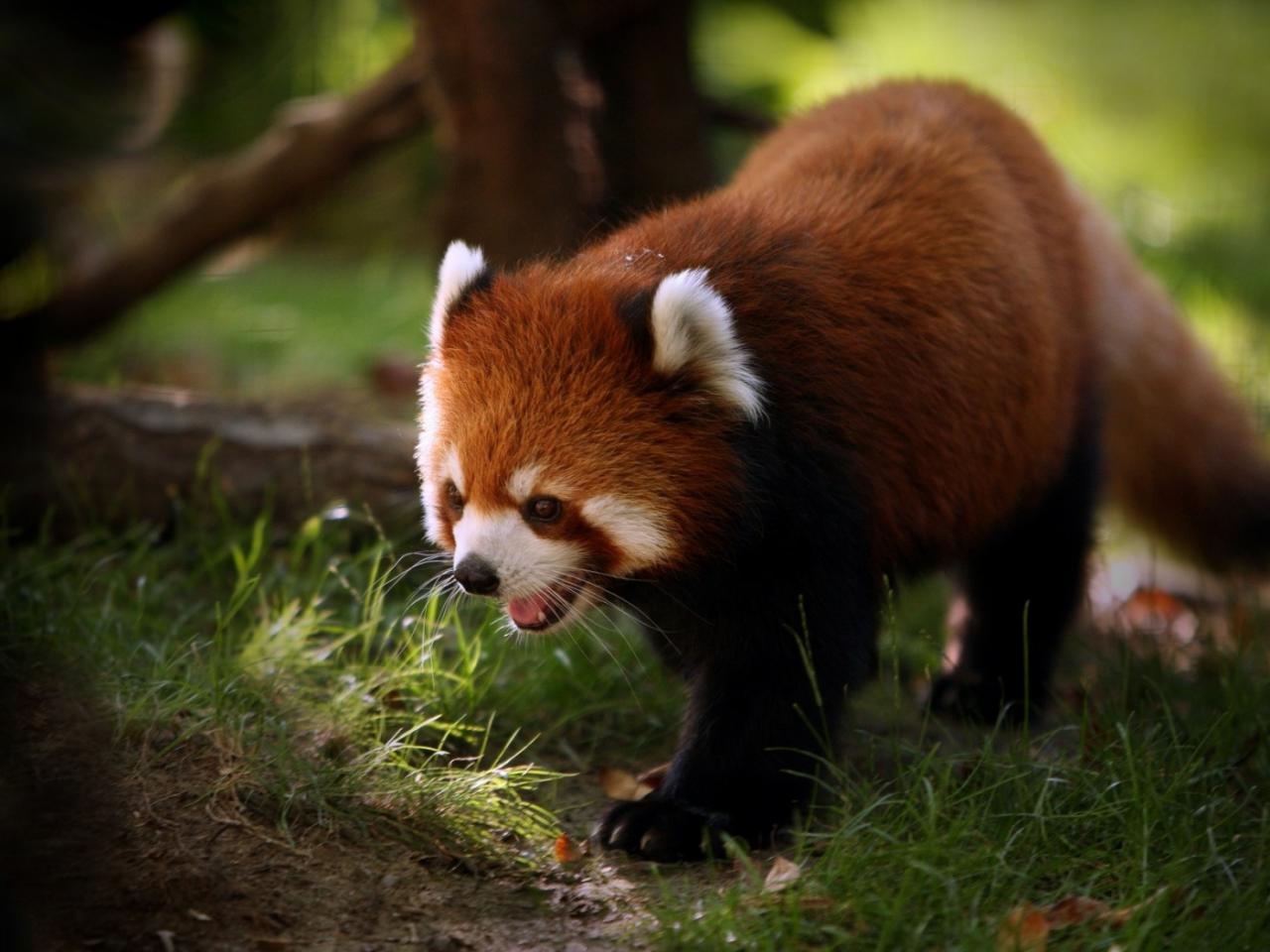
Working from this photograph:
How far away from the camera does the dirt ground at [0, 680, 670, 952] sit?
2.88 meters

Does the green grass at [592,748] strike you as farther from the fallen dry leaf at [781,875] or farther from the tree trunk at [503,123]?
the tree trunk at [503,123]

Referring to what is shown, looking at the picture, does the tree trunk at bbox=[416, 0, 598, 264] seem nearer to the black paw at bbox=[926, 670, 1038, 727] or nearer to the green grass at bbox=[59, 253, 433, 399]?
the green grass at bbox=[59, 253, 433, 399]

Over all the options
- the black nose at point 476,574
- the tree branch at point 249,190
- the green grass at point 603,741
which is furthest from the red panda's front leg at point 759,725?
the tree branch at point 249,190

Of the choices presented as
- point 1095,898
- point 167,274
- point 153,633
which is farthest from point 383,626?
point 167,274

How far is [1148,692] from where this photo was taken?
4188 mm

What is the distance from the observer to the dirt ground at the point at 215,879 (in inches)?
113

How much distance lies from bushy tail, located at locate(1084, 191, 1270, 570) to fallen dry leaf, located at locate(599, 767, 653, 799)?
235 centimetres

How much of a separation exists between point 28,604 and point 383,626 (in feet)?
3.48

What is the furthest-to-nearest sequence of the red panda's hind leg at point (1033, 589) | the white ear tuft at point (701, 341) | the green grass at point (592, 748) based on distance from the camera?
the red panda's hind leg at point (1033, 589) → the white ear tuft at point (701, 341) → the green grass at point (592, 748)

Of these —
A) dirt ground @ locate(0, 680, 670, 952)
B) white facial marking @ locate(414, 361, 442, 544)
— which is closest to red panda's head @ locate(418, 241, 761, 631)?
white facial marking @ locate(414, 361, 442, 544)

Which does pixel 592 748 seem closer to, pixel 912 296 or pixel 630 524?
pixel 630 524

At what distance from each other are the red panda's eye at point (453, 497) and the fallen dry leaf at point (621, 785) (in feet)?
3.07

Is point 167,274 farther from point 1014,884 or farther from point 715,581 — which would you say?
point 1014,884

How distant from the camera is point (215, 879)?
3055 millimetres
